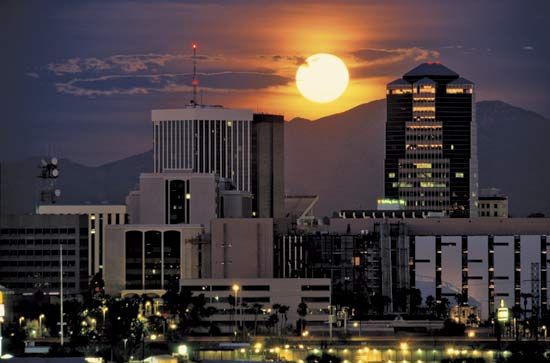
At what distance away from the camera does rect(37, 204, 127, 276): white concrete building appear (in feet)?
523

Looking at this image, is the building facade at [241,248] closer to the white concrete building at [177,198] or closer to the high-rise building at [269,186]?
the white concrete building at [177,198]

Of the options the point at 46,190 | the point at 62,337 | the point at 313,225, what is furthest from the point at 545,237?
the point at 62,337

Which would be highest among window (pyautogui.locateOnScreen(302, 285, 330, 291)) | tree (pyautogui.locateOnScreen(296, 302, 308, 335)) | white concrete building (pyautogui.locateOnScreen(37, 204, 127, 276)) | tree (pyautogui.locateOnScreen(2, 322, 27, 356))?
white concrete building (pyautogui.locateOnScreen(37, 204, 127, 276))

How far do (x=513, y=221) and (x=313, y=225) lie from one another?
21227 millimetres

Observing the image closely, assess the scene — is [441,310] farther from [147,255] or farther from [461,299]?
[147,255]

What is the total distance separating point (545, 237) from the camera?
15412 cm

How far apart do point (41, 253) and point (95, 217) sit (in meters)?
9.33

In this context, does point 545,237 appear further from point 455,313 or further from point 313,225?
point 313,225

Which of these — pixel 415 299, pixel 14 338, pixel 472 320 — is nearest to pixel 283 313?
pixel 472 320

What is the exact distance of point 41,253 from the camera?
511 feet

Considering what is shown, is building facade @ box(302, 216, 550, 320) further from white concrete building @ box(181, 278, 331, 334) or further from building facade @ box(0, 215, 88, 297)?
building facade @ box(0, 215, 88, 297)

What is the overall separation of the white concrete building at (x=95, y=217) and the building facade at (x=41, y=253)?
1.08 metres

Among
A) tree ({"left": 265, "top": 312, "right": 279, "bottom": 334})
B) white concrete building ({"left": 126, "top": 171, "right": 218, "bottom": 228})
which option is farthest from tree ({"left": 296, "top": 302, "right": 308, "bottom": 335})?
white concrete building ({"left": 126, "top": 171, "right": 218, "bottom": 228})

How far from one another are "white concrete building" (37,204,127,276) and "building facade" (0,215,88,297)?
1081 mm
